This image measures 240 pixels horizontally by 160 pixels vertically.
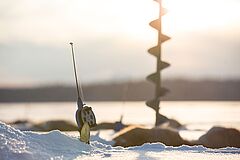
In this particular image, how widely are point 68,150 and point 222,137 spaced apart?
9.78m

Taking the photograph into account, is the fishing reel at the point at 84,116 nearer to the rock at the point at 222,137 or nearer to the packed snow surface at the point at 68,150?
the packed snow surface at the point at 68,150

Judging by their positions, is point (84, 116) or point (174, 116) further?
point (174, 116)

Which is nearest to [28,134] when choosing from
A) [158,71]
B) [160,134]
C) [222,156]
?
[222,156]

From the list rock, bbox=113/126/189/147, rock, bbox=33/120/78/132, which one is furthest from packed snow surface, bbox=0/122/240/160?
rock, bbox=33/120/78/132

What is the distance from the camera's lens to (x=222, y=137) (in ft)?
57.5

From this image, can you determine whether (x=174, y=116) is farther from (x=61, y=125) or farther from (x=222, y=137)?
(x=222, y=137)

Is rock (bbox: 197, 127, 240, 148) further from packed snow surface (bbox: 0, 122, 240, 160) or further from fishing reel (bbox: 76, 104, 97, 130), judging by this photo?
fishing reel (bbox: 76, 104, 97, 130)

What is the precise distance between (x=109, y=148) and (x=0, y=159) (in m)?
2.35

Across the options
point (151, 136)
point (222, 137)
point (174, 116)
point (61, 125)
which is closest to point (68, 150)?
point (151, 136)

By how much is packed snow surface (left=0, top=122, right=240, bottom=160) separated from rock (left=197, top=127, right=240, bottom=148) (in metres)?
7.70

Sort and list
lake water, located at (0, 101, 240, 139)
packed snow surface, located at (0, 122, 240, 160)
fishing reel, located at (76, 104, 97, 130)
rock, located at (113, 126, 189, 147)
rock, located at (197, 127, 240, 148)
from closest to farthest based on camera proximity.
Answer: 1. packed snow surface, located at (0, 122, 240, 160)
2. fishing reel, located at (76, 104, 97, 130)
3. rock, located at (113, 126, 189, 147)
4. rock, located at (197, 127, 240, 148)
5. lake water, located at (0, 101, 240, 139)

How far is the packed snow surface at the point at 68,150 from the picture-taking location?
25.1 feet

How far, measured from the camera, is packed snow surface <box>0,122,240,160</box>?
764 centimetres

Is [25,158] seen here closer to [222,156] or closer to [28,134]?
[28,134]
